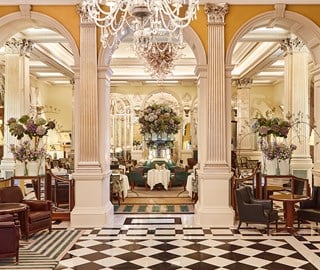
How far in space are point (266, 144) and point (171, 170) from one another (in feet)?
19.0

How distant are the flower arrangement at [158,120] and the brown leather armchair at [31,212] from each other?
656 cm

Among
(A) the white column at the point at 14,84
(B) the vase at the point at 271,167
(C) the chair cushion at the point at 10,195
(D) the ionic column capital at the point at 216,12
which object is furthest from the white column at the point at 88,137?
(A) the white column at the point at 14,84

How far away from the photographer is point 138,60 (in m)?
16.3

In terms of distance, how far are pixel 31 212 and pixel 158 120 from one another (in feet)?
22.4

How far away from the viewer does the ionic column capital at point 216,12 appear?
8438 mm

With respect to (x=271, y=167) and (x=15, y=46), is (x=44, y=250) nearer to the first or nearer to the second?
(x=271, y=167)

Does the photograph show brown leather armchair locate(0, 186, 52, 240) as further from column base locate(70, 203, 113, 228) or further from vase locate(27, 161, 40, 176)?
vase locate(27, 161, 40, 176)

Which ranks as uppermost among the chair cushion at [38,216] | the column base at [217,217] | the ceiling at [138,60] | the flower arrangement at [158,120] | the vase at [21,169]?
the ceiling at [138,60]

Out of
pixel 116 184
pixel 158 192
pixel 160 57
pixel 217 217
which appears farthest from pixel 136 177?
pixel 217 217

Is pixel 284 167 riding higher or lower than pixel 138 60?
lower

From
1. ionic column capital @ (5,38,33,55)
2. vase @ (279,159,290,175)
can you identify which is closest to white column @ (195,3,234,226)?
vase @ (279,159,290,175)

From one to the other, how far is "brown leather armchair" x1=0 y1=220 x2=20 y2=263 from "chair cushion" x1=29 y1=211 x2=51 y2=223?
143 centimetres

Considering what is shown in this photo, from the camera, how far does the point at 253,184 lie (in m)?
9.06

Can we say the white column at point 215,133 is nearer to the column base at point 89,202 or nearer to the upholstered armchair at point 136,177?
the column base at point 89,202
